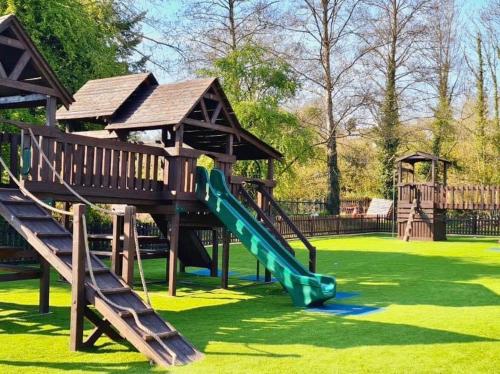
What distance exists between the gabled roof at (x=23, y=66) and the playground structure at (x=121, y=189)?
2 cm

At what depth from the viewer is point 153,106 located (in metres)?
13.1

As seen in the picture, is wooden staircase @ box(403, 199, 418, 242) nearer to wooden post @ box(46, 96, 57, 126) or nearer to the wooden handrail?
the wooden handrail

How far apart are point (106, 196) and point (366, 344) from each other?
5853mm

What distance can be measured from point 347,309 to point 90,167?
534 cm

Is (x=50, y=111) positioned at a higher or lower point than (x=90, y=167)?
higher

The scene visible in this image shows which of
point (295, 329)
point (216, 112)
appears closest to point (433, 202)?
point (216, 112)

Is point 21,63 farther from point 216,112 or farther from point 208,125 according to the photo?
point 216,112

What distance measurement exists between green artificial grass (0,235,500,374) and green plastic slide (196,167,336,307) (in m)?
0.43

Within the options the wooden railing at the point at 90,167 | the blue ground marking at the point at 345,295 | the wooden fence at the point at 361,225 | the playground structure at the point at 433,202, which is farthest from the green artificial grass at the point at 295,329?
the playground structure at the point at 433,202

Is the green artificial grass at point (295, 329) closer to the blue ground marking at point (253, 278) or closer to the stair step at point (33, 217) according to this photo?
the blue ground marking at point (253, 278)

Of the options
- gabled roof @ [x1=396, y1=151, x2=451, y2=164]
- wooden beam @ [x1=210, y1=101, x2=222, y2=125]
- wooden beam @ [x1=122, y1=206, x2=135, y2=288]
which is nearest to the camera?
wooden beam @ [x1=122, y1=206, x2=135, y2=288]

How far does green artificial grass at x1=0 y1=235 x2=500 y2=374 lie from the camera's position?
6605mm

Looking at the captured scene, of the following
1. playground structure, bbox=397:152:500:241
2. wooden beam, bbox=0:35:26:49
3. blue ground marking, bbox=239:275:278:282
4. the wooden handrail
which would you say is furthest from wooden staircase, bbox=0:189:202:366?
playground structure, bbox=397:152:500:241

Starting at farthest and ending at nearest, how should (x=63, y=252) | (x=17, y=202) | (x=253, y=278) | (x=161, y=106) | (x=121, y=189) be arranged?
(x=253, y=278) < (x=161, y=106) < (x=121, y=189) < (x=17, y=202) < (x=63, y=252)
